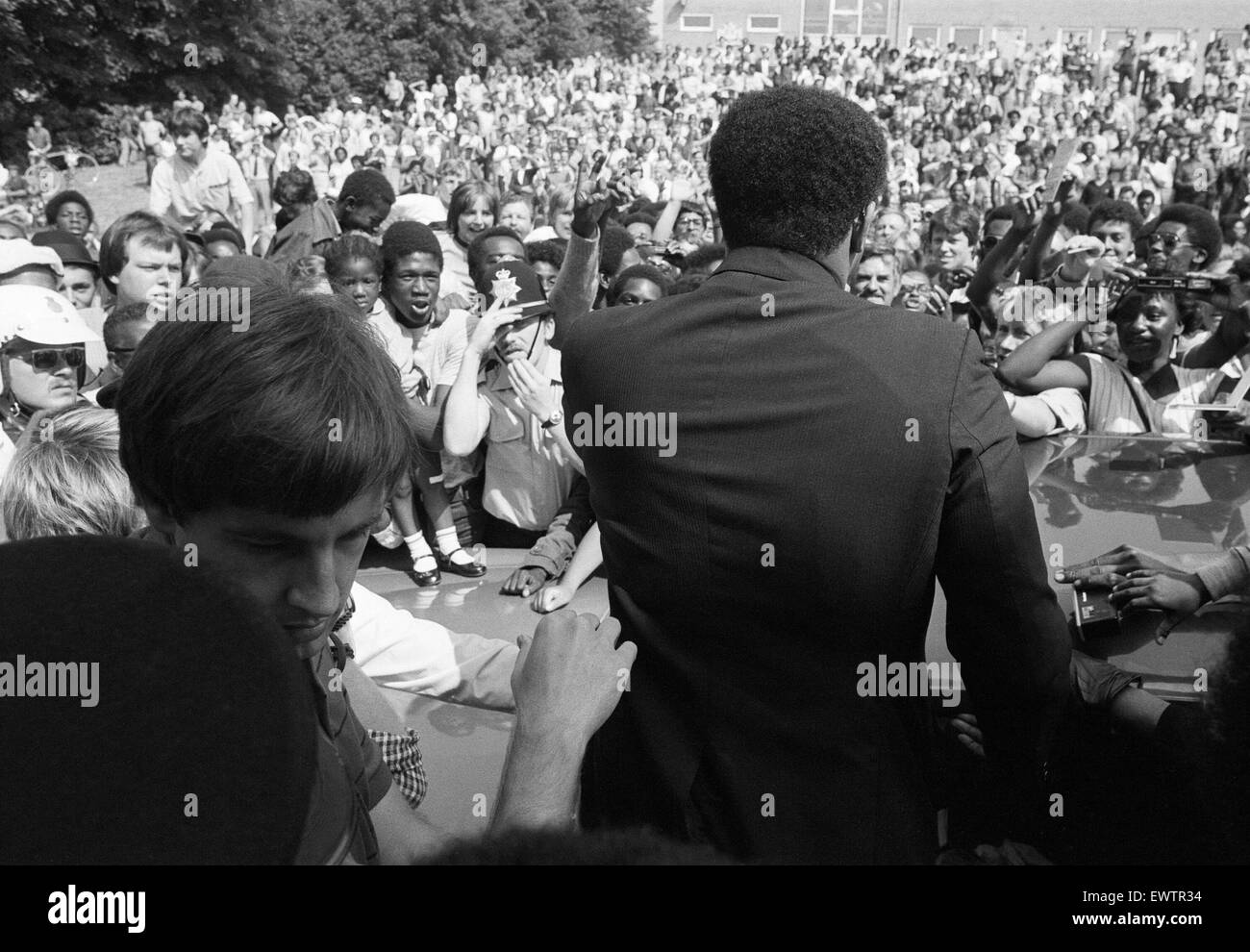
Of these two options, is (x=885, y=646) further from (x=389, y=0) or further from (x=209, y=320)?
(x=389, y=0)

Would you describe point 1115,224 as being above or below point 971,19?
below

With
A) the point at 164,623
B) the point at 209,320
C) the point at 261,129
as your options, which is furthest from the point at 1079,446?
the point at 261,129

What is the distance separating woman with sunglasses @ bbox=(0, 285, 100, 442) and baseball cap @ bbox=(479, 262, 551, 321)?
1.37 metres

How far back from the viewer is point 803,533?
4.45 feet

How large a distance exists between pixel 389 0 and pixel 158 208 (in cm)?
3106

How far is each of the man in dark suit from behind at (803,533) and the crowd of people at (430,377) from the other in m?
0.03

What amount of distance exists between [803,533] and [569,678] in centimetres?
34

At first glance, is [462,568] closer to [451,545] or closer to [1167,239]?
[451,545]

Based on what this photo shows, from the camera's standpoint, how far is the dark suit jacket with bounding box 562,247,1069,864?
134 centimetres

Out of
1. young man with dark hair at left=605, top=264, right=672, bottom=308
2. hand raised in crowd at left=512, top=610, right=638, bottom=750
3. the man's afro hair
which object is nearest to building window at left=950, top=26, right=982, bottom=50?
young man with dark hair at left=605, top=264, right=672, bottom=308

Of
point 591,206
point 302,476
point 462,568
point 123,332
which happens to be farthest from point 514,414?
point 302,476

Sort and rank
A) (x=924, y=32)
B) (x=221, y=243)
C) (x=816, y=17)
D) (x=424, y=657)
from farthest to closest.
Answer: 1. (x=816, y=17)
2. (x=924, y=32)
3. (x=221, y=243)
4. (x=424, y=657)

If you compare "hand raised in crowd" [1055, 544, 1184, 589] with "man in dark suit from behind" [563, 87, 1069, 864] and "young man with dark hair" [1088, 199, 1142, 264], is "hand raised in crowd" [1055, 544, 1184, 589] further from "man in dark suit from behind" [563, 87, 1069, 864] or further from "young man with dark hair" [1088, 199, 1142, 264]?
"young man with dark hair" [1088, 199, 1142, 264]

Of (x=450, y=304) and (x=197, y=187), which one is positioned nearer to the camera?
(x=450, y=304)
